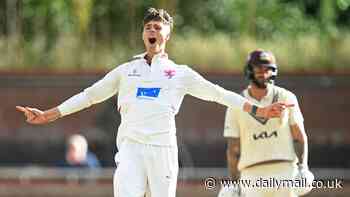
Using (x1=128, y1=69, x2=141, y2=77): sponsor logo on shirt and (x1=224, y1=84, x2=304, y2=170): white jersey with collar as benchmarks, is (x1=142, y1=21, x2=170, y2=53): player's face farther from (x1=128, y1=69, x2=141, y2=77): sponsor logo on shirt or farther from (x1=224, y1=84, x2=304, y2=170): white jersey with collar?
(x1=224, y1=84, x2=304, y2=170): white jersey with collar

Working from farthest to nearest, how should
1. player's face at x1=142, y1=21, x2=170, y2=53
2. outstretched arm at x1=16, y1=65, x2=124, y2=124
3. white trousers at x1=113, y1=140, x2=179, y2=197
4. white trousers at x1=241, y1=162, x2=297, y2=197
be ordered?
white trousers at x1=241, y1=162, x2=297, y2=197
outstretched arm at x1=16, y1=65, x2=124, y2=124
player's face at x1=142, y1=21, x2=170, y2=53
white trousers at x1=113, y1=140, x2=179, y2=197

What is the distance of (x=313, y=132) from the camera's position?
1931 cm

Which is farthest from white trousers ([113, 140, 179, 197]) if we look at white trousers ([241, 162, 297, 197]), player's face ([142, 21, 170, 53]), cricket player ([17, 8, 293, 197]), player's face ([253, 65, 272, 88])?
player's face ([253, 65, 272, 88])

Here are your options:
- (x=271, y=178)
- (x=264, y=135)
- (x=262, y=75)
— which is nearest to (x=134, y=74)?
(x=262, y=75)

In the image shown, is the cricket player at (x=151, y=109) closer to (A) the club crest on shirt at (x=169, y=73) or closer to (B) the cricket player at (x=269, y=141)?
(A) the club crest on shirt at (x=169, y=73)

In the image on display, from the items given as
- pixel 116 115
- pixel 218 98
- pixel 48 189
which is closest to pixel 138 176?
pixel 218 98

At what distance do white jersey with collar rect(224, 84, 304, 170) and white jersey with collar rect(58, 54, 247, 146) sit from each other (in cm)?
116

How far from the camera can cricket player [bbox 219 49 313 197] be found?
10.1 m

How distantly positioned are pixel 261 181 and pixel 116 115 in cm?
933

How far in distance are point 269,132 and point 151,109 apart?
1.65 m

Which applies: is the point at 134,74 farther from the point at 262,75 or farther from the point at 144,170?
the point at 262,75

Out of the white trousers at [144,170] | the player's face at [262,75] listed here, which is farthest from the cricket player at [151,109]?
the player's face at [262,75]

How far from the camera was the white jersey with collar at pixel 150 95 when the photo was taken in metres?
8.89

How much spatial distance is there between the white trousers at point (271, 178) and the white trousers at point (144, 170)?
4.71 feet
